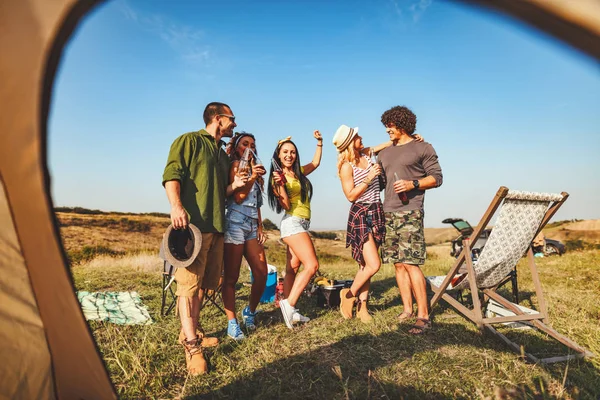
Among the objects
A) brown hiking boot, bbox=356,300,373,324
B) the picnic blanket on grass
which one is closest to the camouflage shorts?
brown hiking boot, bbox=356,300,373,324

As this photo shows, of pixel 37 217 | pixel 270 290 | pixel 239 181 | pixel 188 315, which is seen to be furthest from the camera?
pixel 270 290

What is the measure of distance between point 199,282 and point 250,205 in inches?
42.4

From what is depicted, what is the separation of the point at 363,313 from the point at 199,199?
7.66ft

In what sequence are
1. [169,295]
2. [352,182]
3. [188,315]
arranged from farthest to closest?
[169,295], [352,182], [188,315]

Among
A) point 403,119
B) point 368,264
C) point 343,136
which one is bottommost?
point 368,264

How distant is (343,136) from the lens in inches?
164

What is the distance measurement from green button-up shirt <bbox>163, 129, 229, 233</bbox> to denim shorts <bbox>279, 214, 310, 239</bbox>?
1.05 metres

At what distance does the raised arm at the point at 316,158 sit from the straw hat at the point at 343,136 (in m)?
0.56

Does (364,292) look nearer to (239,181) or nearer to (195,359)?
(239,181)

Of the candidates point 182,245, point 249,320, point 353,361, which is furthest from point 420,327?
point 182,245

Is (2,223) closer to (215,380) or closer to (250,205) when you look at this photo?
(215,380)

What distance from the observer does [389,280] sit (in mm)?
6859

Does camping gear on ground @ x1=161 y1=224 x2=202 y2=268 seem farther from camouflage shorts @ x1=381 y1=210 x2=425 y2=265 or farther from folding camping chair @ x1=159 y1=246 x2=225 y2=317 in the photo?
camouflage shorts @ x1=381 y1=210 x2=425 y2=265

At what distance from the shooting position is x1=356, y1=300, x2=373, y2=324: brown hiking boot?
A: 398 centimetres
